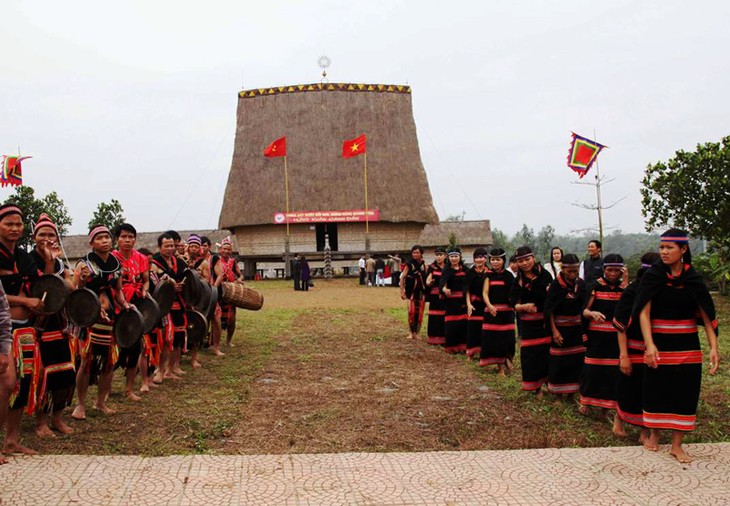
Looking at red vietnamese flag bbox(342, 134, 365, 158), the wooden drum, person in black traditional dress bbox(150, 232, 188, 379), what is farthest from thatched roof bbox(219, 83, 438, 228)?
person in black traditional dress bbox(150, 232, 188, 379)

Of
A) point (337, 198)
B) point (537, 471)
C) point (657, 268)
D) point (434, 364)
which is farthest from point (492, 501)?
point (337, 198)

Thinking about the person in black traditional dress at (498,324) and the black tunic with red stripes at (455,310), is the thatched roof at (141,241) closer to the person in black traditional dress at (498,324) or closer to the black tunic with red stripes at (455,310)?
the black tunic with red stripes at (455,310)

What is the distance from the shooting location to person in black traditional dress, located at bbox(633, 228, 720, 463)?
4.35m

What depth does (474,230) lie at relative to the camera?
122 ft

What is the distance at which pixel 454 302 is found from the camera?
30.6 feet

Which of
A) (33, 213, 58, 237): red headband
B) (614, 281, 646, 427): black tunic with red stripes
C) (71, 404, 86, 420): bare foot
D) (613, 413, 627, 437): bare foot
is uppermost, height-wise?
(33, 213, 58, 237): red headband

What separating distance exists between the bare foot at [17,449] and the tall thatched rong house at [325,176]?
24530mm

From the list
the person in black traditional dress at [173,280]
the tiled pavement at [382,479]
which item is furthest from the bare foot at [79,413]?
the person in black traditional dress at [173,280]

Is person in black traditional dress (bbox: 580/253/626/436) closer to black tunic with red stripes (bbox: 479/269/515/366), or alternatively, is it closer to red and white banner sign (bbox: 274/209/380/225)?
black tunic with red stripes (bbox: 479/269/515/366)

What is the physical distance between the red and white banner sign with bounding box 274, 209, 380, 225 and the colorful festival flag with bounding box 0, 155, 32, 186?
16.0 metres

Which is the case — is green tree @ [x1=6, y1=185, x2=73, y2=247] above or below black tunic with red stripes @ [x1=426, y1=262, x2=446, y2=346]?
above

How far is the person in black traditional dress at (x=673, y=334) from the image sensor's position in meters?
4.35

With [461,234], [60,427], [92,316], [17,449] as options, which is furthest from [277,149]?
[17,449]

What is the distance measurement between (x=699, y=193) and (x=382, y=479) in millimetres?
13169
